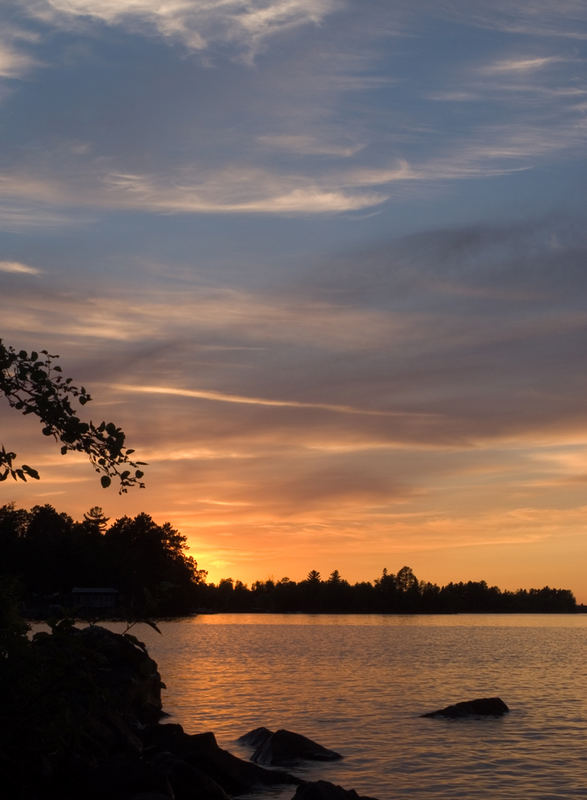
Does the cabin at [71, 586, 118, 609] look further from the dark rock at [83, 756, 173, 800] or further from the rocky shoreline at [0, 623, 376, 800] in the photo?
the dark rock at [83, 756, 173, 800]

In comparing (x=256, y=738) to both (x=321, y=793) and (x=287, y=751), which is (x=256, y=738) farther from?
(x=321, y=793)

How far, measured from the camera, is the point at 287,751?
103 feet

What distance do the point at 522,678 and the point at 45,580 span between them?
132 m

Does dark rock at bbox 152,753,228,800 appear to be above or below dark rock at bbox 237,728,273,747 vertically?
above

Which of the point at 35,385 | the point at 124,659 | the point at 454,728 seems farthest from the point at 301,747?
the point at 35,385

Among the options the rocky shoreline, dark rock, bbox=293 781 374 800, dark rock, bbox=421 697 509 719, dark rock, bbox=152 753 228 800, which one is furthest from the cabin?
dark rock, bbox=293 781 374 800

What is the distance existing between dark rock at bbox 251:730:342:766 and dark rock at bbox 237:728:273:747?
1.17m

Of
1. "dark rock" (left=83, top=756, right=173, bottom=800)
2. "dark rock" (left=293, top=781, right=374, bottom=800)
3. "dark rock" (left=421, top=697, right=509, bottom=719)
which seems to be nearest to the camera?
"dark rock" (left=83, top=756, right=173, bottom=800)

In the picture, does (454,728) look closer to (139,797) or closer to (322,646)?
(139,797)

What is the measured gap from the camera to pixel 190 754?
974 inches

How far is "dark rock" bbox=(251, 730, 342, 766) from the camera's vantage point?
3089 cm

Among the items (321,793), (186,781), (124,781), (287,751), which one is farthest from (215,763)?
(124,781)

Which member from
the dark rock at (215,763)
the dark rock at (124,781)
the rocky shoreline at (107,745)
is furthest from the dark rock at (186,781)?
the dark rock at (124,781)

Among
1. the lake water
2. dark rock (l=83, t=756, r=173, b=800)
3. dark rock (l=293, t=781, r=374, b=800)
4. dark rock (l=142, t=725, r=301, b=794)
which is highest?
dark rock (l=83, t=756, r=173, b=800)
